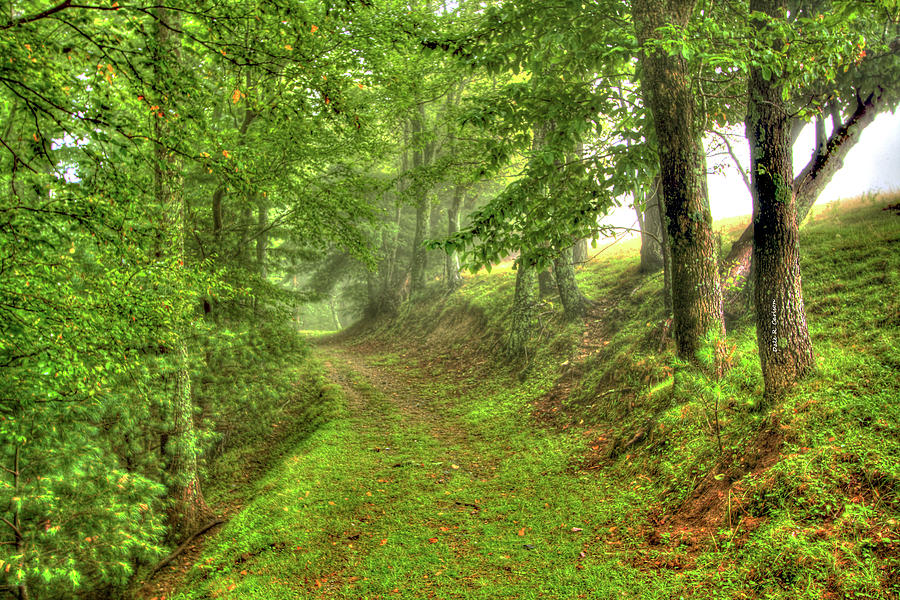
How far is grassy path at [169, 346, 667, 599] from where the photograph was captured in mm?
4527

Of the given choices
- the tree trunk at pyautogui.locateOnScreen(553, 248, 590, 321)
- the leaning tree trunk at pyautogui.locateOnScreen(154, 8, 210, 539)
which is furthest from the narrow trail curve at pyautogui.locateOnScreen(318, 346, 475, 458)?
the tree trunk at pyautogui.locateOnScreen(553, 248, 590, 321)

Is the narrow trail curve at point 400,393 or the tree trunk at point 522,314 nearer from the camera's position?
the narrow trail curve at point 400,393

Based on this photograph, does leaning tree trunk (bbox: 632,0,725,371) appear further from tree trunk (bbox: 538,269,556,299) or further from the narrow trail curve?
tree trunk (bbox: 538,269,556,299)

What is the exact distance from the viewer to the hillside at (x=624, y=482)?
3.84 metres

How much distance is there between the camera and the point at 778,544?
3.71 meters

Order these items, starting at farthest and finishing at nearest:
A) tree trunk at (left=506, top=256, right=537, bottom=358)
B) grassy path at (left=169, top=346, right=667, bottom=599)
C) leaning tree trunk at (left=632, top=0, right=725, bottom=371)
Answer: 1. tree trunk at (left=506, top=256, right=537, bottom=358)
2. leaning tree trunk at (left=632, top=0, right=725, bottom=371)
3. grassy path at (left=169, top=346, right=667, bottom=599)

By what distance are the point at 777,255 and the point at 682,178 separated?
1629 mm

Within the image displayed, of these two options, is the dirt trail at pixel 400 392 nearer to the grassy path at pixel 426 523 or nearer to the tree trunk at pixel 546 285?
the grassy path at pixel 426 523

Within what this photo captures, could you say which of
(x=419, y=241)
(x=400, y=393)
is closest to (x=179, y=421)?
(x=400, y=393)

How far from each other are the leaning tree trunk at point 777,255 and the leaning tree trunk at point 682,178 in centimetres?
88

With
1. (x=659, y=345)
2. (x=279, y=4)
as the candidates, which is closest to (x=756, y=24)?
(x=659, y=345)

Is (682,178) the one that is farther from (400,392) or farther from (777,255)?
(400,392)

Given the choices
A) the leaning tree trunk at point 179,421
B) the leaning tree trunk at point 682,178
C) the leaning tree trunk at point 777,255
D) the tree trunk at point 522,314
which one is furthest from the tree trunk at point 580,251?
the leaning tree trunk at point 179,421

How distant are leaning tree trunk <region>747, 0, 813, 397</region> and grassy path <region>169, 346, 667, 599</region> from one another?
9.05ft
